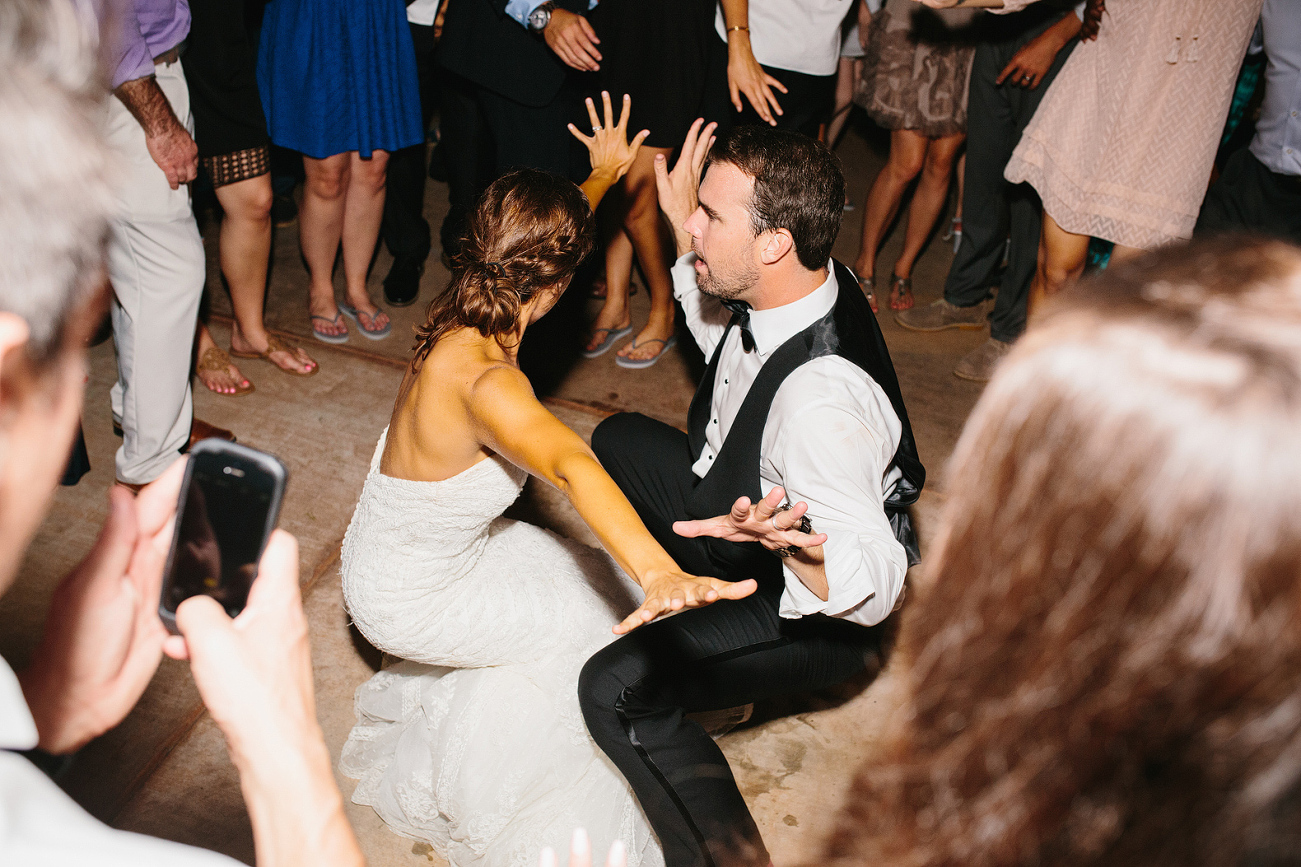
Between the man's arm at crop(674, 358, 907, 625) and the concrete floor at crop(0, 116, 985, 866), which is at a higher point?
the man's arm at crop(674, 358, 907, 625)

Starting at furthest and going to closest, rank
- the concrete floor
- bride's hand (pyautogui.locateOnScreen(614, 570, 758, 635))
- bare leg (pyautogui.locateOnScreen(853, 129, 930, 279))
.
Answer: bare leg (pyautogui.locateOnScreen(853, 129, 930, 279)) → the concrete floor → bride's hand (pyautogui.locateOnScreen(614, 570, 758, 635))

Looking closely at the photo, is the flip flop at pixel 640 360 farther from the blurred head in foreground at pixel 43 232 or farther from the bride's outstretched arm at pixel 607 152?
the blurred head in foreground at pixel 43 232

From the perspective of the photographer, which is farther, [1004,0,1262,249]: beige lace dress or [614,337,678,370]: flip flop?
[614,337,678,370]: flip flop

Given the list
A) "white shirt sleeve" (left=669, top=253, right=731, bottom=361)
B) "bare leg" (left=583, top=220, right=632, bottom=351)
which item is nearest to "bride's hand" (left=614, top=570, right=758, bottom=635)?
"white shirt sleeve" (left=669, top=253, right=731, bottom=361)

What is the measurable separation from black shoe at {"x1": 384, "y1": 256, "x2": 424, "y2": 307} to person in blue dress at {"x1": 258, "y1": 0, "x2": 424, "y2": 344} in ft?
0.95

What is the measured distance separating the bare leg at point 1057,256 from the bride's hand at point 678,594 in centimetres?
224

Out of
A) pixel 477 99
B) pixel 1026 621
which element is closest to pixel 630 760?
pixel 1026 621

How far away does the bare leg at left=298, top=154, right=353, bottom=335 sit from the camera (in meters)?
3.31

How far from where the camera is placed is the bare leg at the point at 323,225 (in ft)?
10.9

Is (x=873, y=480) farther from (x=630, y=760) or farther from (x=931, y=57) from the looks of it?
(x=931, y=57)

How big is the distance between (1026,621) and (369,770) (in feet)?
6.26

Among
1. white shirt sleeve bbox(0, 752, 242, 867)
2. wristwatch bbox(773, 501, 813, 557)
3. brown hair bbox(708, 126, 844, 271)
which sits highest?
white shirt sleeve bbox(0, 752, 242, 867)

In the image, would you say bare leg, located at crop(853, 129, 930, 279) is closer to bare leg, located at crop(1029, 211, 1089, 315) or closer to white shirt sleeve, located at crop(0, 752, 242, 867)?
bare leg, located at crop(1029, 211, 1089, 315)

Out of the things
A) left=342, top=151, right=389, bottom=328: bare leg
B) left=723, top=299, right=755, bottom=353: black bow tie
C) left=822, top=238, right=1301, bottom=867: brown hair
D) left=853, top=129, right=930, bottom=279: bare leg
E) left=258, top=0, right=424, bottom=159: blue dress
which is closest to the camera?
left=822, top=238, right=1301, bottom=867: brown hair
